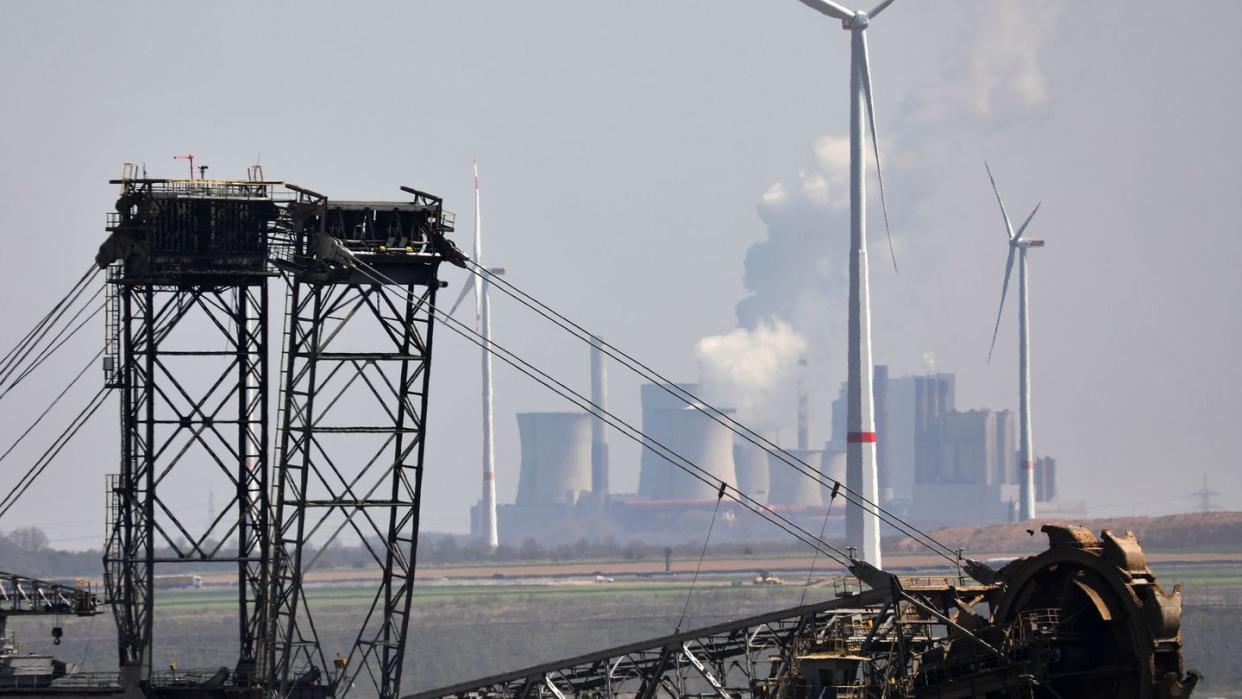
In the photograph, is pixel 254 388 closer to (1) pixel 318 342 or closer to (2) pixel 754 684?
(1) pixel 318 342

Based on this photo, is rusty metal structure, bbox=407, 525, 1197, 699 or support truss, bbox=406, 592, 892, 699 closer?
rusty metal structure, bbox=407, 525, 1197, 699

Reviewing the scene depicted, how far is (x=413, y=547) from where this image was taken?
279 feet

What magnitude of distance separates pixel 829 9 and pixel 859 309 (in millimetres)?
24274

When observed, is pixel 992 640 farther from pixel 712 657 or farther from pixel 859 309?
pixel 859 309

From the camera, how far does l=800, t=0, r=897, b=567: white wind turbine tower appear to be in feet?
525

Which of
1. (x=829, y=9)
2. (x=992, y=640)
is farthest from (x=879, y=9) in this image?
(x=992, y=640)

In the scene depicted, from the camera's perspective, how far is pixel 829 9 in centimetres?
16400

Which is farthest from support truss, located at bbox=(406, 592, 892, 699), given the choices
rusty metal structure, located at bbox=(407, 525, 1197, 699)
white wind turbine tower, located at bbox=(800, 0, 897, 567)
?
white wind turbine tower, located at bbox=(800, 0, 897, 567)

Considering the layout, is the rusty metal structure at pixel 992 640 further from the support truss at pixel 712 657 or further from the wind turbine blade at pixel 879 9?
the wind turbine blade at pixel 879 9

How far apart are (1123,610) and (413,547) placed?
32569 mm

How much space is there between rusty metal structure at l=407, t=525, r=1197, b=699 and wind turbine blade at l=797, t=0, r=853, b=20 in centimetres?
9553

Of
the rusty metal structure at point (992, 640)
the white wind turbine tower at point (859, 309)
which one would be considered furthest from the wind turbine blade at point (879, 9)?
the rusty metal structure at point (992, 640)

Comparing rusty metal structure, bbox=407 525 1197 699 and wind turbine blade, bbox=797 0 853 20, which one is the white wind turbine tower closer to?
wind turbine blade, bbox=797 0 853 20

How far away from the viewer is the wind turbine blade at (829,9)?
16338 cm
